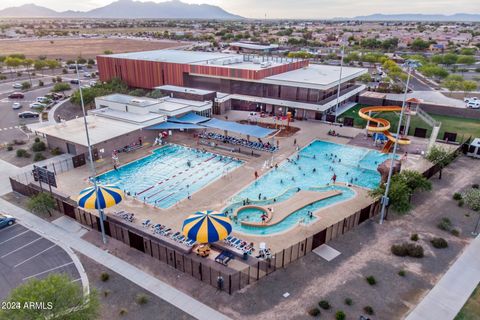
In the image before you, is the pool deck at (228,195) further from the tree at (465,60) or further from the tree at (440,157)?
the tree at (465,60)

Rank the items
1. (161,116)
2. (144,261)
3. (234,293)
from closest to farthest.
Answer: (234,293) → (144,261) → (161,116)

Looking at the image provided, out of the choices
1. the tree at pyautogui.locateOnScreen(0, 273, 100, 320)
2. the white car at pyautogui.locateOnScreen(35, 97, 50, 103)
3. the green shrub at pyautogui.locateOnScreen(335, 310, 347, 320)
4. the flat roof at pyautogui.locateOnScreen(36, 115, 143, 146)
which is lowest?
the green shrub at pyautogui.locateOnScreen(335, 310, 347, 320)

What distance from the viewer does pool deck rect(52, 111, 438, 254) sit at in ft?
96.0

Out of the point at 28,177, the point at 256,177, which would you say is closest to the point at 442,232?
the point at 256,177

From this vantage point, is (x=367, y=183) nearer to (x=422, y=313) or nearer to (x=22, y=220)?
(x=422, y=313)

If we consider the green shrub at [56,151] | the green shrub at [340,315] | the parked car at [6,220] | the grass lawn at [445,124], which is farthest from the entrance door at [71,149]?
the grass lawn at [445,124]

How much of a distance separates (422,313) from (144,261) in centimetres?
1839

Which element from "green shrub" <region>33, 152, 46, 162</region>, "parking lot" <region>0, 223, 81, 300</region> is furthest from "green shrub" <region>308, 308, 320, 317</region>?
"green shrub" <region>33, 152, 46, 162</region>

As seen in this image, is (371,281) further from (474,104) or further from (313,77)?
(474,104)

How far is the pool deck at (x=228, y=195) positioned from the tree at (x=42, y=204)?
352 centimetres

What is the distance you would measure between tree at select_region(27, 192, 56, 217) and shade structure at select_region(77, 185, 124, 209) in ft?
15.7

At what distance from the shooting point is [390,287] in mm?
22625

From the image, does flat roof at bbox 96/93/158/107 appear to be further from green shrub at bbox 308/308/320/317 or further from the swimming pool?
green shrub at bbox 308/308/320/317

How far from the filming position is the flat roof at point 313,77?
5788 cm
